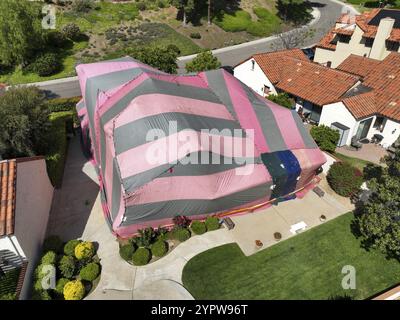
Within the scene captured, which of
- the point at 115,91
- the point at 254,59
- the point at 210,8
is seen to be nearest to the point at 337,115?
the point at 254,59

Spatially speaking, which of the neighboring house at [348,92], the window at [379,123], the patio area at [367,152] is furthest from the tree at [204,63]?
the window at [379,123]

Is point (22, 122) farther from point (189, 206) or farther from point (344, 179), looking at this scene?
point (344, 179)

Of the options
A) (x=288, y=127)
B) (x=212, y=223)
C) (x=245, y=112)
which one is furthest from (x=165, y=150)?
(x=288, y=127)

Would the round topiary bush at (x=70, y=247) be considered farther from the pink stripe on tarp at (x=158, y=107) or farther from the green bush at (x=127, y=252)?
the pink stripe on tarp at (x=158, y=107)

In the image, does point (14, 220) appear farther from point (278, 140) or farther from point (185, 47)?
point (185, 47)

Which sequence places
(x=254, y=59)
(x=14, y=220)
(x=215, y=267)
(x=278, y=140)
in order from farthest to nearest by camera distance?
(x=254, y=59), (x=278, y=140), (x=215, y=267), (x=14, y=220)
